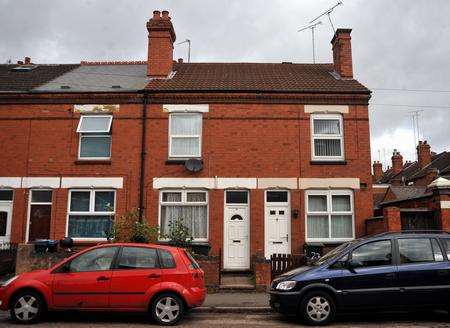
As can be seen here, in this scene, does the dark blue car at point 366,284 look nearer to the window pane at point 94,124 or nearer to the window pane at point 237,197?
the window pane at point 237,197

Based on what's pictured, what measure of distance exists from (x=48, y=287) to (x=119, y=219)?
6.78 metres

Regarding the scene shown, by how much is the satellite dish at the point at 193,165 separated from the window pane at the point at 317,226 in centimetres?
411

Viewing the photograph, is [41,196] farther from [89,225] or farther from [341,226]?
[341,226]

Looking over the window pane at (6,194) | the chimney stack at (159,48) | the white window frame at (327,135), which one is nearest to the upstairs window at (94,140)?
the window pane at (6,194)

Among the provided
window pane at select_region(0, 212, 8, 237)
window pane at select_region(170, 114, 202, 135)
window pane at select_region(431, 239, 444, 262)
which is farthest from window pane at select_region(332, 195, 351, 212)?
window pane at select_region(0, 212, 8, 237)

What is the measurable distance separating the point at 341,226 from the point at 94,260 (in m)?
9.43

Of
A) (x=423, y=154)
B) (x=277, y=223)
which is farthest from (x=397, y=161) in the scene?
(x=277, y=223)

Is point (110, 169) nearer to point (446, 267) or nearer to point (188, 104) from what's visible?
point (188, 104)

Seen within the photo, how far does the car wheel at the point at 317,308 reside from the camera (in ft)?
28.5

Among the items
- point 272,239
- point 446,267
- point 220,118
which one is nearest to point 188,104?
point 220,118

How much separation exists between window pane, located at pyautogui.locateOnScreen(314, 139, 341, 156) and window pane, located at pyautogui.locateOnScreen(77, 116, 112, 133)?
7339mm

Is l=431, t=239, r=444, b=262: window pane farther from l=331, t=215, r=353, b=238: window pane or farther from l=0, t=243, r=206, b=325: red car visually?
l=331, t=215, r=353, b=238: window pane

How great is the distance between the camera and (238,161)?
16.1m

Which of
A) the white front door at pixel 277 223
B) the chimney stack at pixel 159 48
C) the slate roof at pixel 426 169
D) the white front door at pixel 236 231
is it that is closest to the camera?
the white front door at pixel 236 231
